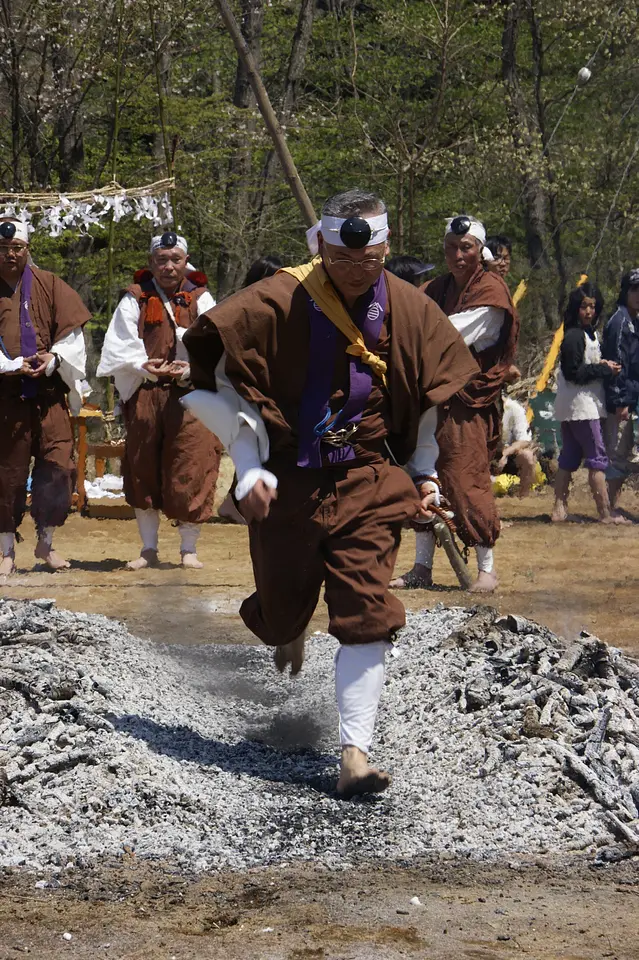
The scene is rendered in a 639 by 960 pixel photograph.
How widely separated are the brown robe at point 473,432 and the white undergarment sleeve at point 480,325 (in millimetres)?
41

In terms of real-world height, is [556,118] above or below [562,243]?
above

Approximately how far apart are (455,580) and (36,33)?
964cm

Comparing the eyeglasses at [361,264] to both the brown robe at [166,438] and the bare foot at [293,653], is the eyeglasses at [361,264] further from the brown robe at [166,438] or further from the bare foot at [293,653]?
the brown robe at [166,438]

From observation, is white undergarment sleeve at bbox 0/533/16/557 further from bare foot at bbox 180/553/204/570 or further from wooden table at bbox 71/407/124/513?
wooden table at bbox 71/407/124/513

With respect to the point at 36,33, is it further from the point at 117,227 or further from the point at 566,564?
the point at 566,564

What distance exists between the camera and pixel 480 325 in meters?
8.09

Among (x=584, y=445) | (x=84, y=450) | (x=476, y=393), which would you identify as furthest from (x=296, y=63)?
(x=476, y=393)

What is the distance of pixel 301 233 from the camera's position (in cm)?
1998

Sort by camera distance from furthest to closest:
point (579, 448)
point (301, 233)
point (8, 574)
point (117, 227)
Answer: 1. point (301, 233)
2. point (117, 227)
3. point (579, 448)
4. point (8, 574)

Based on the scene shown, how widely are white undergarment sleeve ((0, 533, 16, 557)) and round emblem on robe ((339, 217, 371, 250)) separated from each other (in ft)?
17.4

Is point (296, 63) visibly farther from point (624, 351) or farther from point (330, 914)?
point (330, 914)

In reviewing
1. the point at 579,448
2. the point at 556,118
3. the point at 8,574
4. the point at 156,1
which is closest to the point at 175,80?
the point at 156,1

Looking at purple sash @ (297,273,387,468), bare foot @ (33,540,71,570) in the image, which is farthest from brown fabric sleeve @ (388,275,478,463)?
bare foot @ (33,540,71,570)

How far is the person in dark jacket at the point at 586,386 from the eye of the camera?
461 inches
